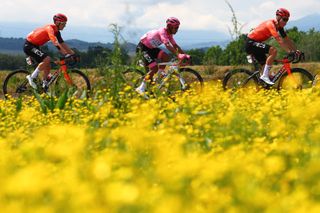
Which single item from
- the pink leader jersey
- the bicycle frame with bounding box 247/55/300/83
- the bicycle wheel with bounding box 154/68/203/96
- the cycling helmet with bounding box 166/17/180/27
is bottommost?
the bicycle wheel with bounding box 154/68/203/96

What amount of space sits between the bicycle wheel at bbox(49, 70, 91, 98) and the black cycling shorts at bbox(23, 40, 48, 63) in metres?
0.66

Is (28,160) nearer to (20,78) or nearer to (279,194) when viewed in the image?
(279,194)

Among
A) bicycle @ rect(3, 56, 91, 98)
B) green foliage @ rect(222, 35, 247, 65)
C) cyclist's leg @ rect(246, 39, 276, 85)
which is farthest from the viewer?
cyclist's leg @ rect(246, 39, 276, 85)

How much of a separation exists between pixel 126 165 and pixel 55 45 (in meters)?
8.47

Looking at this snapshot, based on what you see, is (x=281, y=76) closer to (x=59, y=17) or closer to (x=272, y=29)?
(x=272, y=29)

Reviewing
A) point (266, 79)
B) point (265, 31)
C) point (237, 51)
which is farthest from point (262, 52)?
point (237, 51)

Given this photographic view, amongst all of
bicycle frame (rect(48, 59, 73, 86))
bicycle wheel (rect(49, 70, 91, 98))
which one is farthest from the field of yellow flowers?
bicycle frame (rect(48, 59, 73, 86))

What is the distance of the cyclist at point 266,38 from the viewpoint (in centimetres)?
1088

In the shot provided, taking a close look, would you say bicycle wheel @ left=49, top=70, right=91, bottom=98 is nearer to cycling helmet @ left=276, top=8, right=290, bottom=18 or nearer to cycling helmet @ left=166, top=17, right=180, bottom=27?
cycling helmet @ left=166, top=17, right=180, bottom=27

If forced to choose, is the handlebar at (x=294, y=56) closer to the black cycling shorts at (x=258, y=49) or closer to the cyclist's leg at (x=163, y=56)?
the black cycling shorts at (x=258, y=49)

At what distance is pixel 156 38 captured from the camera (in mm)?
11000

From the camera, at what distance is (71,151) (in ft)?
9.14

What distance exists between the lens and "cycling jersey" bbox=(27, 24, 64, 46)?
11.3m

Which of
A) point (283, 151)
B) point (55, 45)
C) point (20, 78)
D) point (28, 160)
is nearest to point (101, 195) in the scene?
point (28, 160)
